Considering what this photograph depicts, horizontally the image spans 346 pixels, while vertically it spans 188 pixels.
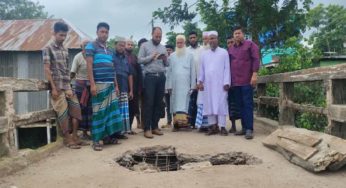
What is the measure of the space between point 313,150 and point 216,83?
2677 mm

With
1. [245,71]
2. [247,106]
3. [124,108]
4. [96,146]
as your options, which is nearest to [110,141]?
[96,146]

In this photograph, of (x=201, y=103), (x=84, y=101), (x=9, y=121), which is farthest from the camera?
(x=201, y=103)

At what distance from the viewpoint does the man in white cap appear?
6.64 metres

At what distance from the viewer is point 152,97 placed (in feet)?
21.9

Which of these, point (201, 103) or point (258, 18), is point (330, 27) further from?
point (201, 103)

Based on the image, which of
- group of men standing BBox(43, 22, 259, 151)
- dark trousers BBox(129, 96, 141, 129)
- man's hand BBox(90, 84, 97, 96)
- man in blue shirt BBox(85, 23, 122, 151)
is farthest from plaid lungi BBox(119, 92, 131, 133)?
man's hand BBox(90, 84, 97, 96)

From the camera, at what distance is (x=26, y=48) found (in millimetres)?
13289

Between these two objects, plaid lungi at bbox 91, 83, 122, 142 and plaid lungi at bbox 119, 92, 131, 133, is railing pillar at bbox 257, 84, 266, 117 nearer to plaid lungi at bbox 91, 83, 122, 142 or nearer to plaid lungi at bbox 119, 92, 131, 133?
plaid lungi at bbox 119, 92, 131, 133

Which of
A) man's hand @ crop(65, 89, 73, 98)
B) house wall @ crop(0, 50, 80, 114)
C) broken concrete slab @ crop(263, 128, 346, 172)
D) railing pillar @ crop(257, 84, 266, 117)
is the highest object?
house wall @ crop(0, 50, 80, 114)

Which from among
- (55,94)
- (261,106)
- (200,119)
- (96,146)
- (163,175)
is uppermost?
(55,94)

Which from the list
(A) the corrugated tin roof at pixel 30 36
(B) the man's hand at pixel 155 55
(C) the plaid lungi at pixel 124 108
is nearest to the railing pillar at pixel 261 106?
(B) the man's hand at pixel 155 55

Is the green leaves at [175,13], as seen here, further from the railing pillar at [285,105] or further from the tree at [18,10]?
the tree at [18,10]

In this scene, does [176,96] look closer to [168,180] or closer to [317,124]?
[317,124]

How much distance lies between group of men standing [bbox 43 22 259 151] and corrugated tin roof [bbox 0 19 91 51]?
6.46 m
